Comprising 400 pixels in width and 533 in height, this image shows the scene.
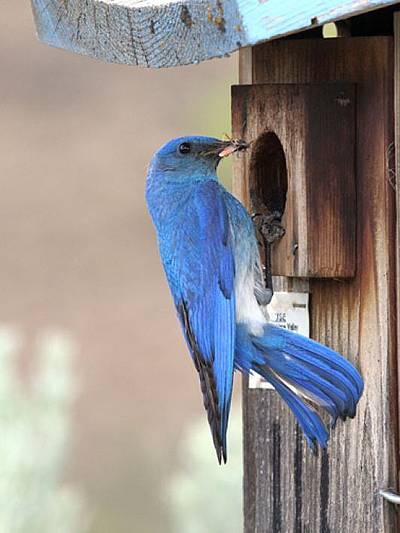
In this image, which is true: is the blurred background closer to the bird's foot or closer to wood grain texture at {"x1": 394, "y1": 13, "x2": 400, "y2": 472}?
the bird's foot

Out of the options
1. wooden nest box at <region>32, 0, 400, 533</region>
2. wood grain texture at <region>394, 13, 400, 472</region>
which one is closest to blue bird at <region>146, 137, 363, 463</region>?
wooden nest box at <region>32, 0, 400, 533</region>

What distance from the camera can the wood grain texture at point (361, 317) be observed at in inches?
139

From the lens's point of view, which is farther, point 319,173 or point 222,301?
point 222,301

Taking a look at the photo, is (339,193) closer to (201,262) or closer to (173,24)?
(201,262)

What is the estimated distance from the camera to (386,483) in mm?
3578

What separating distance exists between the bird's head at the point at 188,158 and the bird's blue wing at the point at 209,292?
0.15 feet

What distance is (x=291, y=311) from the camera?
3732mm

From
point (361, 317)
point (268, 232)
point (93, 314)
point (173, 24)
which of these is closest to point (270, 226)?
point (268, 232)

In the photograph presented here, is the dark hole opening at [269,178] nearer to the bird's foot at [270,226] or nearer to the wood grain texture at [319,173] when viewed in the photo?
the bird's foot at [270,226]

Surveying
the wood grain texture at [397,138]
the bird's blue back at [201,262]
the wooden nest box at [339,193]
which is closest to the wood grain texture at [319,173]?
the wooden nest box at [339,193]

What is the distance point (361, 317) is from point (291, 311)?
208 millimetres

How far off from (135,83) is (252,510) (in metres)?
9.63

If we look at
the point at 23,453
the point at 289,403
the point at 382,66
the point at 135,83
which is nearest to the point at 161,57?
the point at 382,66

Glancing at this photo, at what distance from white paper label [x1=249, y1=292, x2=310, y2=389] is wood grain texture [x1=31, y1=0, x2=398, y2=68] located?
726mm
